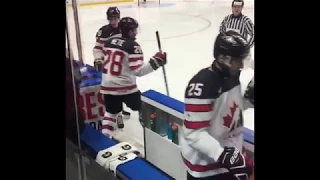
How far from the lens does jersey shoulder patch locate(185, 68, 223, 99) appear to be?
90cm

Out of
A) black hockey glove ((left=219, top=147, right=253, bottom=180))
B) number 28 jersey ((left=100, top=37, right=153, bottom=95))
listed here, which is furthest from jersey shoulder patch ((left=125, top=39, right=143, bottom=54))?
black hockey glove ((left=219, top=147, right=253, bottom=180))

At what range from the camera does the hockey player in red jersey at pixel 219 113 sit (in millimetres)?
887

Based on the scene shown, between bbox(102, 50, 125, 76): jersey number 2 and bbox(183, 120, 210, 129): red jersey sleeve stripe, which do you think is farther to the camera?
bbox(102, 50, 125, 76): jersey number 2

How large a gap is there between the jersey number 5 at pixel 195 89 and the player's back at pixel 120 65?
0.63 m

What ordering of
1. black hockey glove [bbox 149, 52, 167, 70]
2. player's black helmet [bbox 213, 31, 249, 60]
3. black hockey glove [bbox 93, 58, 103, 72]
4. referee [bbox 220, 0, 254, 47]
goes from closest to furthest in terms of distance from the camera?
referee [bbox 220, 0, 254, 47], player's black helmet [bbox 213, 31, 249, 60], black hockey glove [bbox 149, 52, 167, 70], black hockey glove [bbox 93, 58, 103, 72]

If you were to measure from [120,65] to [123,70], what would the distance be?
2 centimetres

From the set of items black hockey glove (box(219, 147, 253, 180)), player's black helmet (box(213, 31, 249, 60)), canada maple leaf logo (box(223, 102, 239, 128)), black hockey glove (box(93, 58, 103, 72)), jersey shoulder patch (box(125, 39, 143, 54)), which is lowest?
black hockey glove (box(219, 147, 253, 180))

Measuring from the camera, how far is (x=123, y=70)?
1614mm

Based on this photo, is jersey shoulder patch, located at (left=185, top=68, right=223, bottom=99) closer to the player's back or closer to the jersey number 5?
the jersey number 5

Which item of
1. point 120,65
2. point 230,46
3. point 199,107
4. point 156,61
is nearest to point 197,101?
point 199,107

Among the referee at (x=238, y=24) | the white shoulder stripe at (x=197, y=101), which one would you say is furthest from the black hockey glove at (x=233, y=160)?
the referee at (x=238, y=24)
